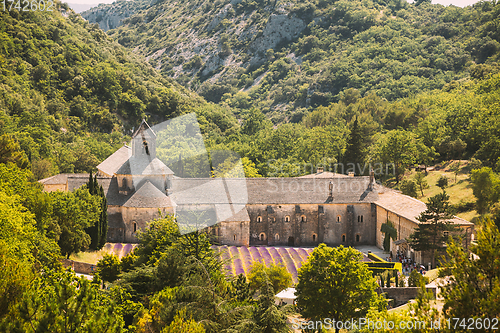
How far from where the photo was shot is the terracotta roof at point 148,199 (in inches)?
2411

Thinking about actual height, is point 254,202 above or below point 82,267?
above

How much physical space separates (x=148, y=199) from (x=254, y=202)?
14.9 m

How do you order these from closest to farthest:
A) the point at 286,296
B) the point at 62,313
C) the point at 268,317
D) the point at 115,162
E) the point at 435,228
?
the point at 62,313 → the point at 268,317 → the point at 286,296 → the point at 435,228 → the point at 115,162

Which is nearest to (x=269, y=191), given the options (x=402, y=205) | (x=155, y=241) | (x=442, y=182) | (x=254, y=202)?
(x=254, y=202)

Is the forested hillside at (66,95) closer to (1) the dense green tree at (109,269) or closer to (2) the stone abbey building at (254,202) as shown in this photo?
(2) the stone abbey building at (254,202)

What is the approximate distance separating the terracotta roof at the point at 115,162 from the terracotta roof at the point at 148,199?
43.8ft

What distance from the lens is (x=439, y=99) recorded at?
11669 centimetres

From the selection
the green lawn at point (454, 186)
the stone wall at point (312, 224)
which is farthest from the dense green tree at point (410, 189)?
the stone wall at point (312, 224)

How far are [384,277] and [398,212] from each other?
15.8 meters

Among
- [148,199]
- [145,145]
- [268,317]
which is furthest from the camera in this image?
[145,145]

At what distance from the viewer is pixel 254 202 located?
215 ft

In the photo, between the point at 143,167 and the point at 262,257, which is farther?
the point at 143,167

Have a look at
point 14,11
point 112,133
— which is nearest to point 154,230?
point 112,133

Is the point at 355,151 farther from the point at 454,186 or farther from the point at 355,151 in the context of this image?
the point at 454,186
